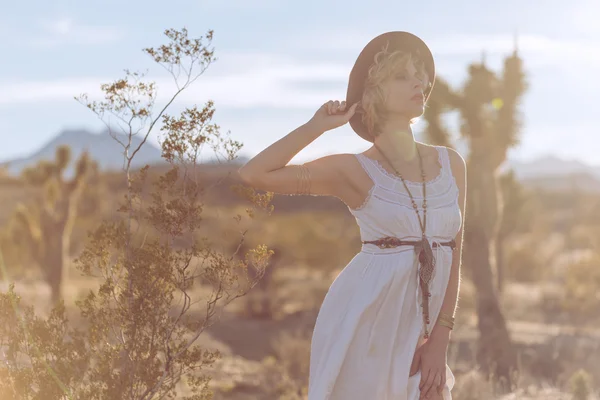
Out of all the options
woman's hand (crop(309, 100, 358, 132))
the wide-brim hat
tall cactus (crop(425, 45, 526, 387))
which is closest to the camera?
woman's hand (crop(309, 100, 358, 132))

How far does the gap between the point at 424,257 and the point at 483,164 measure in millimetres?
9030

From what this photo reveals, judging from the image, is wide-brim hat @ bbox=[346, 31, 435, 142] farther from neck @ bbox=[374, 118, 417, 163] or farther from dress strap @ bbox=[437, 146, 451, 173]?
dress strap @ bbox=[437, 146, 451, 173]

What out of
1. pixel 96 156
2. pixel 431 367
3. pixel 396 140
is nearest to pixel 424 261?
pixel 431 367

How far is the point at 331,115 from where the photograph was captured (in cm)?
306

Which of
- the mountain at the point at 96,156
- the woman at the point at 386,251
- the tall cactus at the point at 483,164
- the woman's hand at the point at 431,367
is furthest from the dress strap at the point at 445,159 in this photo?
the tall cactus at the point at 483,164

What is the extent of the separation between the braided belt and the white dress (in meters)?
0.02

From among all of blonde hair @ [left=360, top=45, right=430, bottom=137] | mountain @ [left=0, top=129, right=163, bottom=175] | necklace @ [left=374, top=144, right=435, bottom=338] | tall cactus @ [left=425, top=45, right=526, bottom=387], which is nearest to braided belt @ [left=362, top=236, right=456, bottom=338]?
necklace @ [left=374, top=144, right=435, bottom=338]

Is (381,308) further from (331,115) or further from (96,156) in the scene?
(96,156)

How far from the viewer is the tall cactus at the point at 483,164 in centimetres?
1114

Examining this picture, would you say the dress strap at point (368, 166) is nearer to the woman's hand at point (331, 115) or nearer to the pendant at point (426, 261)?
the woman's hand at point (331, 115)

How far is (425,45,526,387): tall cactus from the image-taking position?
11141 mm

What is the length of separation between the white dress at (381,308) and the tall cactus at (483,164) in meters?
8.13

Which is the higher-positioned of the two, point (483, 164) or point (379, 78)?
point (379, 78)

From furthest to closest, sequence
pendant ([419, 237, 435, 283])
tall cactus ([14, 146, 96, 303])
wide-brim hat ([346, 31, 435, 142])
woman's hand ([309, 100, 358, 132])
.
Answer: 1. tall cactus ([14, 146, 96, 303])
2. wide-brim hat ([346, 31, 435, 142])
3. woman's hand ([309, 100, 358, 132])
4. pendant ([419, 237, 435, 283])
